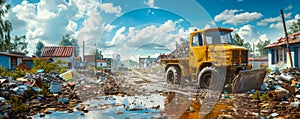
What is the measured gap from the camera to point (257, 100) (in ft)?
17.8

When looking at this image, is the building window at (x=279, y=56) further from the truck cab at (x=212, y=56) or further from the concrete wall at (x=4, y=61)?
the concrete wall at (x=4, y=61)

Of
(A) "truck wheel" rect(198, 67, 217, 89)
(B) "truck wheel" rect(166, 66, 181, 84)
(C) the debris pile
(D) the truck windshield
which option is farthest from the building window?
(C) the debris pile

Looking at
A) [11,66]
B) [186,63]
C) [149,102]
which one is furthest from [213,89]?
[11,66]

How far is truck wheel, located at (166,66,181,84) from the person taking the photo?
8.59 meters

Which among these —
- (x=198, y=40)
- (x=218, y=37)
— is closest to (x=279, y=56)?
(x=218, y=37)

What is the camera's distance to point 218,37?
7285 millimetres

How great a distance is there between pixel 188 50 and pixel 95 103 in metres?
4.03

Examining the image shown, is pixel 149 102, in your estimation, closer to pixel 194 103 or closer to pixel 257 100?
pixel 194 103

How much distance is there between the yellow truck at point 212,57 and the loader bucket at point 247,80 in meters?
0.07

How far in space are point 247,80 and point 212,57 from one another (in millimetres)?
1267

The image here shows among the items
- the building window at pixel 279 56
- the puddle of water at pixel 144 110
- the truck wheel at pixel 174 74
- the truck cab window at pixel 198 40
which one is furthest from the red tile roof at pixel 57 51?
the puddle of water at pixel 144 110

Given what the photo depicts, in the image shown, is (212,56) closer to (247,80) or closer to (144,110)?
(247,80)

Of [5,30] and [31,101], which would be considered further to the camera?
[5,30]

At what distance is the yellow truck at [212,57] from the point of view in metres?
6.81
